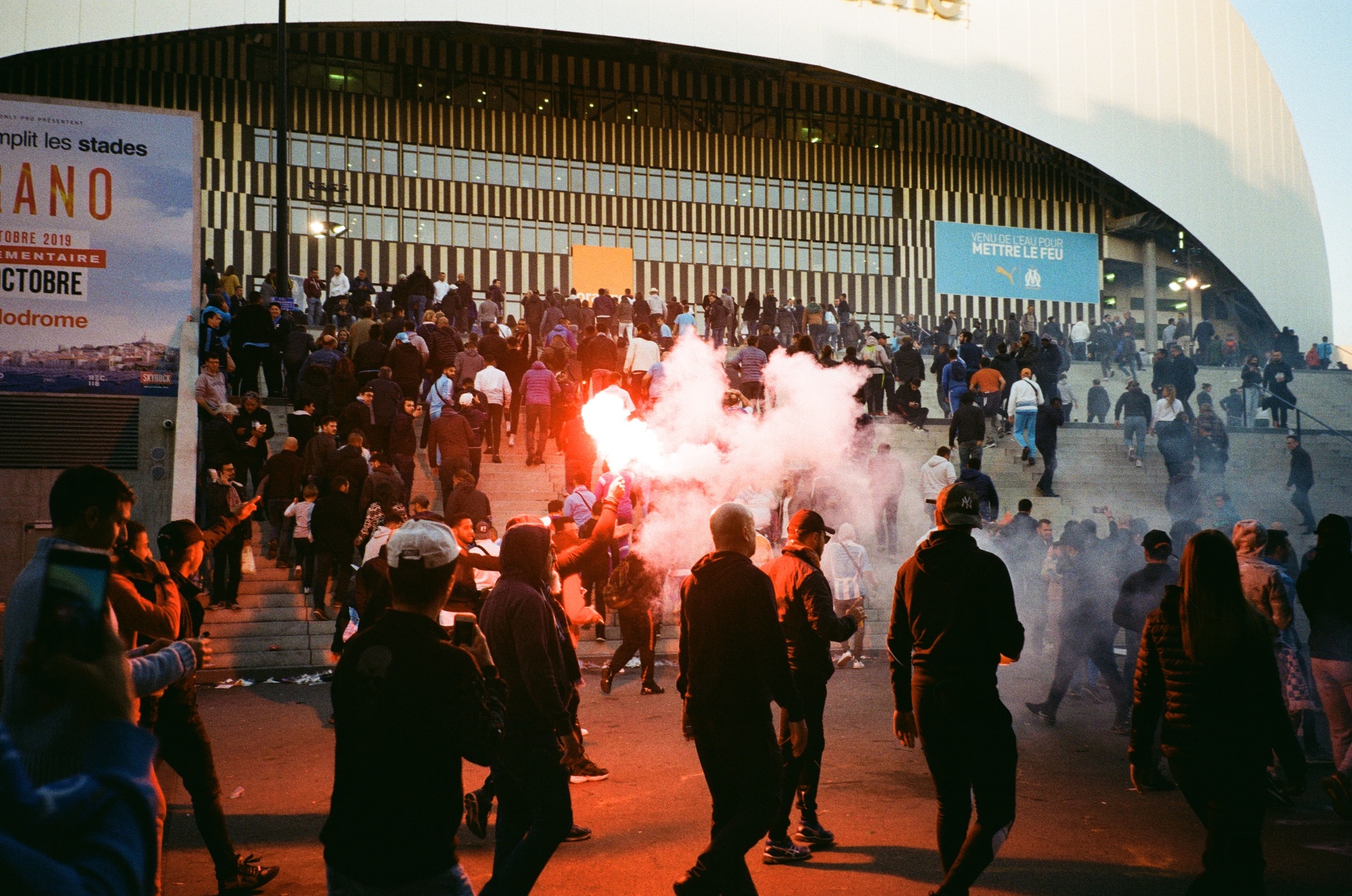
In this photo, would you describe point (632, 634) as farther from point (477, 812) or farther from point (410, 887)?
point (410, 887)

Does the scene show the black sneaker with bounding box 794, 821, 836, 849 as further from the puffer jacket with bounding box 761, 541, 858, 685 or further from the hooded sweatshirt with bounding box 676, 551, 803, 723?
the hooded sweatshirt with bounding box 676, 551, 803, 723

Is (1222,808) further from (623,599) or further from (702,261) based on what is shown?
(702,261)

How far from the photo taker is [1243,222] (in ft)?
128

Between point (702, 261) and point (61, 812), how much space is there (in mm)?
36630

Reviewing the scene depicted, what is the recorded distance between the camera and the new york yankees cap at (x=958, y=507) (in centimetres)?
428

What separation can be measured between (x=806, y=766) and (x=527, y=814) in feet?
5.65

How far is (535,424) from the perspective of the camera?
14625 mm

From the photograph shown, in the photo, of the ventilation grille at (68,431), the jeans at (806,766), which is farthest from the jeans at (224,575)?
the jeans at (806,766)

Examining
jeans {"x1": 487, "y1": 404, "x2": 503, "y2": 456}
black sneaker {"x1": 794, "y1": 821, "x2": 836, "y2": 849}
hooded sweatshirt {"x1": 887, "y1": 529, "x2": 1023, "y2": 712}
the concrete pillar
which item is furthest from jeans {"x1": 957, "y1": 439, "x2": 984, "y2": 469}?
the concrete pillar

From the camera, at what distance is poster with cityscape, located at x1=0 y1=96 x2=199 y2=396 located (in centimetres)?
1161

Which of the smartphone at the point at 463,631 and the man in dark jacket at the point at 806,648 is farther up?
the smartphone at the point at 463,631

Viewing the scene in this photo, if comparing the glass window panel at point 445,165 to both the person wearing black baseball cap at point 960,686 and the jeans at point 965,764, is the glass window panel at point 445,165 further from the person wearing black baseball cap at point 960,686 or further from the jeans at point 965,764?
the jeans at point 965,764

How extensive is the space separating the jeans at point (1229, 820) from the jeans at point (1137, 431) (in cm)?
1475

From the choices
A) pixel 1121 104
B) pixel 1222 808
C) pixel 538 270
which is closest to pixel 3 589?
pixel 1222 808
